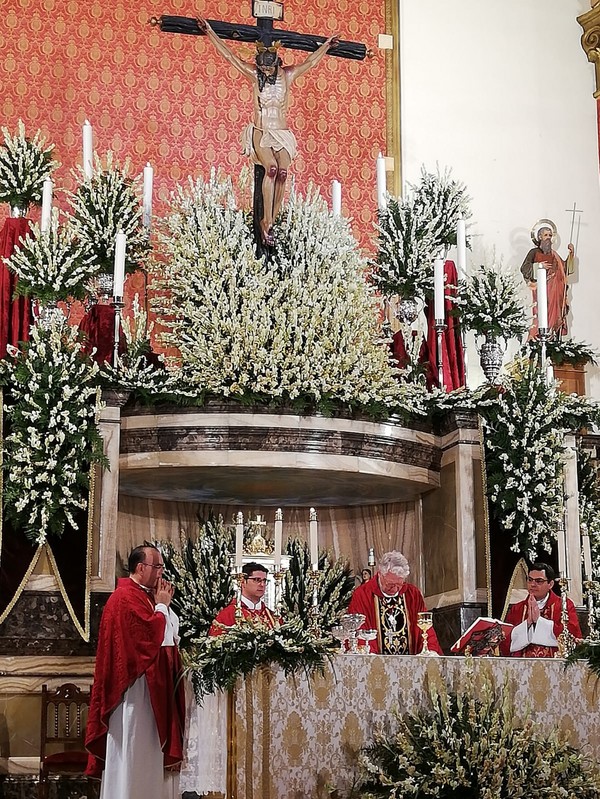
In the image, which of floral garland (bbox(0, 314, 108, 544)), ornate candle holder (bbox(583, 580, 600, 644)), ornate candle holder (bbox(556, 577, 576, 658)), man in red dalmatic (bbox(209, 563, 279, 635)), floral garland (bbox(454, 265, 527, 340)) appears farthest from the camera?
floral garland (bbox(454, 265, 527, 340))

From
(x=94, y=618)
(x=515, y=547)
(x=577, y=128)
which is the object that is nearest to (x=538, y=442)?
(x=515, y=547)

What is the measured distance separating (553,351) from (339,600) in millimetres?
3216

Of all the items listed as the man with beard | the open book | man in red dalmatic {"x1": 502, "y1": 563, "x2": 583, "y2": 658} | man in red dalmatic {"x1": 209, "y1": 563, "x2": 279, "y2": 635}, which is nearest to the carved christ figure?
man in red dalmatic {"x1": 209, "y1": 563, "x2": 279, "y2": 635}

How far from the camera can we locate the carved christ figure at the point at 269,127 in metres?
11.3

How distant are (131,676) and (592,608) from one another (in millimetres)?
3902

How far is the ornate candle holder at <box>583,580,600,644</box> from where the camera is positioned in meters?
7.77

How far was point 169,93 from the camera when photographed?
47.8ft

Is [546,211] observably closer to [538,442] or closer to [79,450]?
[538,442]

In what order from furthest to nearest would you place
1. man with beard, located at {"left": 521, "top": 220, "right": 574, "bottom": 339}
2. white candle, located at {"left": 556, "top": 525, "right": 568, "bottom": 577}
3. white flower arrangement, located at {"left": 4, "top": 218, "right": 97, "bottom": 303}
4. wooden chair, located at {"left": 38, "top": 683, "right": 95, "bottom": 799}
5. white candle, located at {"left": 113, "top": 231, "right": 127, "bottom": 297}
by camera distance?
1. man with beard, located at {"left": 521, "top": 220, "right": 574, "bottom": 339}
2. white candle, located at {"left": 556, "top": 525, "right": 568, "bottom": 577}
3. white candle, located at {"left": 113, "top": 231, "right": 127, "bottom": 297}
4. white flower arrangement, located at {"left": 4, "top": 218, "right": 97, "bottom": 303}
5. wooden chair, located at {"left": 38, "top": 683, "right": 95, "bottom": 799}

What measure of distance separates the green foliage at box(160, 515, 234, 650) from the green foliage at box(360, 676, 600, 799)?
346 cm

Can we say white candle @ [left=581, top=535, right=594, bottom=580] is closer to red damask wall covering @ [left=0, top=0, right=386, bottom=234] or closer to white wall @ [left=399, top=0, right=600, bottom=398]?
white wall @ [left=399, top=0, right=600, bottom=398]

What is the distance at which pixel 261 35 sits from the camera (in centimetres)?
1170

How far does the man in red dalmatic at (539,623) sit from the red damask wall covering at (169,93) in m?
6.75

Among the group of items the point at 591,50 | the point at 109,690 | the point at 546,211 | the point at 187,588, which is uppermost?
the point at 591,50
